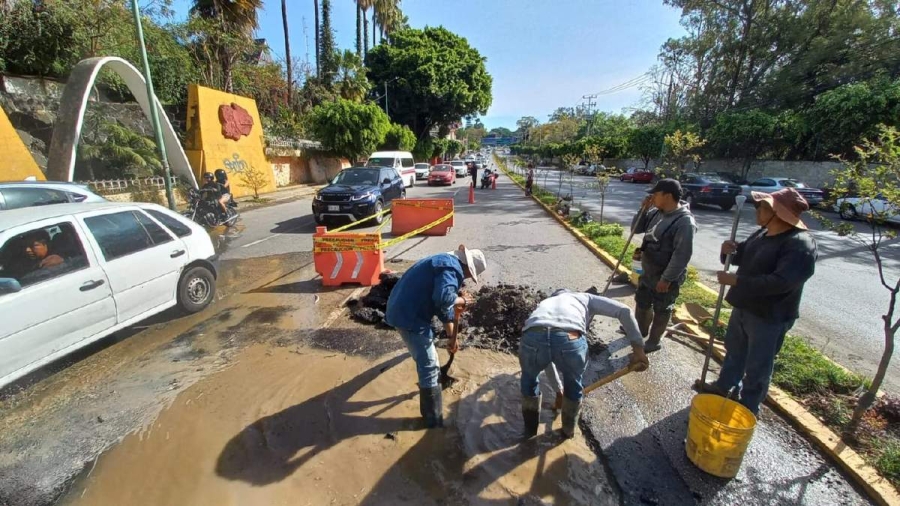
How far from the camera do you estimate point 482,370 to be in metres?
3.89

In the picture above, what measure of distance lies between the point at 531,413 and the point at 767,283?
1.85m

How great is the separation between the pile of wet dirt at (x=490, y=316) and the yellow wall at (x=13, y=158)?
11256mm

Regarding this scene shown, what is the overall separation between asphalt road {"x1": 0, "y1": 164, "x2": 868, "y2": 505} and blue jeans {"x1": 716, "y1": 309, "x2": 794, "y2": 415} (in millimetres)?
432

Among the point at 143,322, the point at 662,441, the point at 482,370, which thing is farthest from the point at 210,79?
the point at 662,441

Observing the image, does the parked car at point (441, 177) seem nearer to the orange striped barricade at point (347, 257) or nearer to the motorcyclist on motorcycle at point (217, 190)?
the motorcyclist on motorcycle at point (217, 190)

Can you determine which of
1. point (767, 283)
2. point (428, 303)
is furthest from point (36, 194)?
point (767, 283)

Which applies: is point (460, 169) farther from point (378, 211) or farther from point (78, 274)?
point (78, 274)

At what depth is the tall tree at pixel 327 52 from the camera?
2941 cm

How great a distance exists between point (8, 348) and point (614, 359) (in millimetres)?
5304

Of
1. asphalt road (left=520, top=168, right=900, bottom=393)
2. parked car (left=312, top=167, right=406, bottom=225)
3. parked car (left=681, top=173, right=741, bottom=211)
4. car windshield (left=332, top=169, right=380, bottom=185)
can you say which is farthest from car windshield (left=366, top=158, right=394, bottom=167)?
asphalt road (left=520, top=168, right=900, bottom=393)

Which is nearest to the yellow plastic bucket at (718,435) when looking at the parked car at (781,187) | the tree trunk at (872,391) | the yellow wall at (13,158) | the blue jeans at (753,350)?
the blue jeans at (753,350)

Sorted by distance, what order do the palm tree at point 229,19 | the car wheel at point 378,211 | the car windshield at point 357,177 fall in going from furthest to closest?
the palm tree at point 229,19, the car windshield at point 357,177, the car wheel at point 378,211

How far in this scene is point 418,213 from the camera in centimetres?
995

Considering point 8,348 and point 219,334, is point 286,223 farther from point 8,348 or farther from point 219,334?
point 8,348
